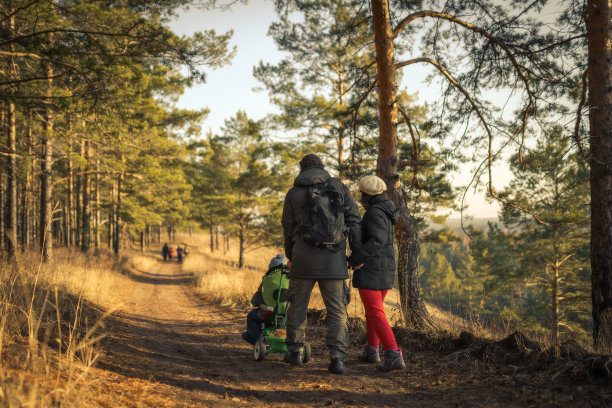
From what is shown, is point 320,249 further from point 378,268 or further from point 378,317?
point 378,317

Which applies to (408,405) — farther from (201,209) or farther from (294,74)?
(201,209)

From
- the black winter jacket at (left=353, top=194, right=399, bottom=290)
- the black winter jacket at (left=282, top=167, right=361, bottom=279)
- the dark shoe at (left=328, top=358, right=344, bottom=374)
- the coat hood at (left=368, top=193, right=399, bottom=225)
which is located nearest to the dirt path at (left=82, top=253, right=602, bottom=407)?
the dark shoe at (left=328, top=358, right=344, bottom=374)

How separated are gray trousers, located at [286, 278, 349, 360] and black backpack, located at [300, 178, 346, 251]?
0.47 metres

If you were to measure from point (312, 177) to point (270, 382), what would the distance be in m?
2.22

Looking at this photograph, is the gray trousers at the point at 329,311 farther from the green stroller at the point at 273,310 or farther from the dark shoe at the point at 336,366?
the green stroller at the point at 273,310

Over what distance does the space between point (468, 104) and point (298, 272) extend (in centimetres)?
532

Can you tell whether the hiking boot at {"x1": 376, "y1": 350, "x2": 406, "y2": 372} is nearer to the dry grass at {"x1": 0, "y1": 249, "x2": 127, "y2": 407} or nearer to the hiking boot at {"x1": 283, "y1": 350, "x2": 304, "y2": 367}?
the hiking boot at {"x1": 283, "y1": 350, "x2": 304, "y2": 367}

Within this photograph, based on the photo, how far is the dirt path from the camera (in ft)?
9.94

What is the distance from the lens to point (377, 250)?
154 inches

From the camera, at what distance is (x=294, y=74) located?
52.9 feet

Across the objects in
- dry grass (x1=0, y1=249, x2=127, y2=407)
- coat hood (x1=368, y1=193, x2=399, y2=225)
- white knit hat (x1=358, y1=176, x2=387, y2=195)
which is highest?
white knit hat (x1=358, y1=176, x2=387, y2=195)

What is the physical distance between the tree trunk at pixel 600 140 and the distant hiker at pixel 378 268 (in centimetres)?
407

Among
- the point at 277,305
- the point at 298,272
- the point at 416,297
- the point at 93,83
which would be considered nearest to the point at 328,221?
the point at 298,272

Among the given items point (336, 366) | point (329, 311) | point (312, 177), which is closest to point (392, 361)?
point (336, 366)
